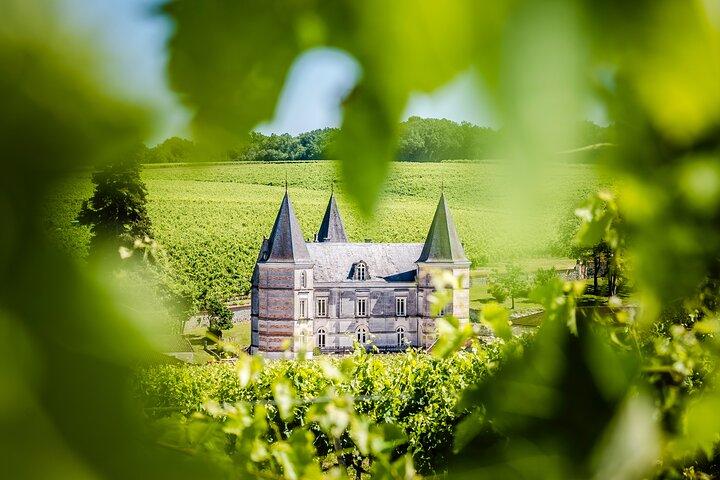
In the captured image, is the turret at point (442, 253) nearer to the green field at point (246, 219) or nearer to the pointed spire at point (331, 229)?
the green field at point (246, 219)

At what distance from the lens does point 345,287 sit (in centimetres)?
1273

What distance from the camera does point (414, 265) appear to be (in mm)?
12938

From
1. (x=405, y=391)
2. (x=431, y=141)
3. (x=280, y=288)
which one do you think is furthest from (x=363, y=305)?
(x=431, y=141)

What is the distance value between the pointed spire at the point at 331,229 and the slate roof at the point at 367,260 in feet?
1.50

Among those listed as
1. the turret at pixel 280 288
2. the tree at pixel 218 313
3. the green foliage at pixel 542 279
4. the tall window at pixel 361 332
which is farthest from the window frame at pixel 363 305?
the green foliage at pixel 542 279

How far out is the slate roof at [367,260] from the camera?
12.7 meters

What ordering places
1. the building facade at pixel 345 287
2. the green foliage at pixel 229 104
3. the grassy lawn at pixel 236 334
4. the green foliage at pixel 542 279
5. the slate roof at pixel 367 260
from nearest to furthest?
1. the green foliage at pixel 229 104
2. the green foliage at pixel 542 279
3. the grassy lawn at pixel 236 334
4. the building facade at pixel 345 287
5. the slate roof at pixel 367 260

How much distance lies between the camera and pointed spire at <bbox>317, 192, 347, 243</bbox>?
44.3 ft

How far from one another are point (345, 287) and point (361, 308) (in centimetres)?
48

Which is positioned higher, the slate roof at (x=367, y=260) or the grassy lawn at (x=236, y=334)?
the slate roof at (x=367, y=260)

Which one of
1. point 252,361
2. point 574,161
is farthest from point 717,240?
point 252,361

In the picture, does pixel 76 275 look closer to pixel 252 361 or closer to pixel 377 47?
pixel 377 47

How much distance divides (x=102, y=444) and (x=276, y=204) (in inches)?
553

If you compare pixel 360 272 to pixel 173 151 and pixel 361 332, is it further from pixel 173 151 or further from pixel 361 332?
pixel 173 151
